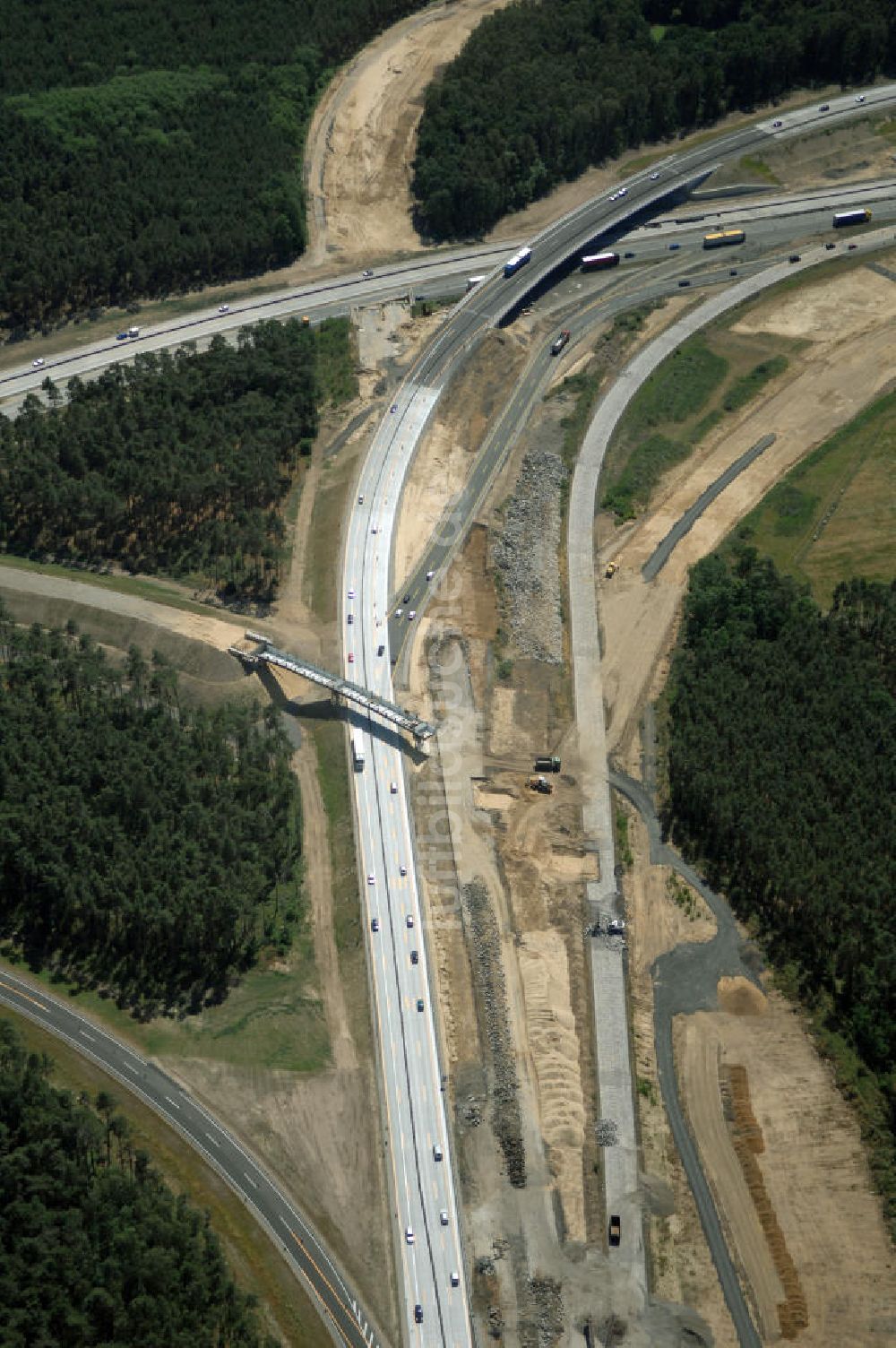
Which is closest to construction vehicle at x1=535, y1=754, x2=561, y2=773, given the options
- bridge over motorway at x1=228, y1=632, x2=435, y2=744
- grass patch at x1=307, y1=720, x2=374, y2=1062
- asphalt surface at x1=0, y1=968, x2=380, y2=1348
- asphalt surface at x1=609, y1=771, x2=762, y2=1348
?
asphalt surface at x1=609, y1=771, x2=762, y2=1348

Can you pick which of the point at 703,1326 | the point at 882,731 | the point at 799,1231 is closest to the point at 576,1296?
the point at 703,1326

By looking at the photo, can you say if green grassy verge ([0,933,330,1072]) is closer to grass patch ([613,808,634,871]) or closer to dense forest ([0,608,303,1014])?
dense forest ([0,608,303,1014])

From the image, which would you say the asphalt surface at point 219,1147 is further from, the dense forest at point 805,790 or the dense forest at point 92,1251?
the dense forest at point 805,790

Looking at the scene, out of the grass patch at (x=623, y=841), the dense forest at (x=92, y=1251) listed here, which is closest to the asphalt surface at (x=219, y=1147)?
the dense forest at (x=92, y=1251)

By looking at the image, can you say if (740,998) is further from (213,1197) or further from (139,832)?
(139,832)

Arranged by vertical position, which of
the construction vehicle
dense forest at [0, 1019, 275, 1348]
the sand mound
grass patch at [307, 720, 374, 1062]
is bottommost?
dense forest at [0, 1019, 275, 1348]

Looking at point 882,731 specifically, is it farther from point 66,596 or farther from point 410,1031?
point 66,596
